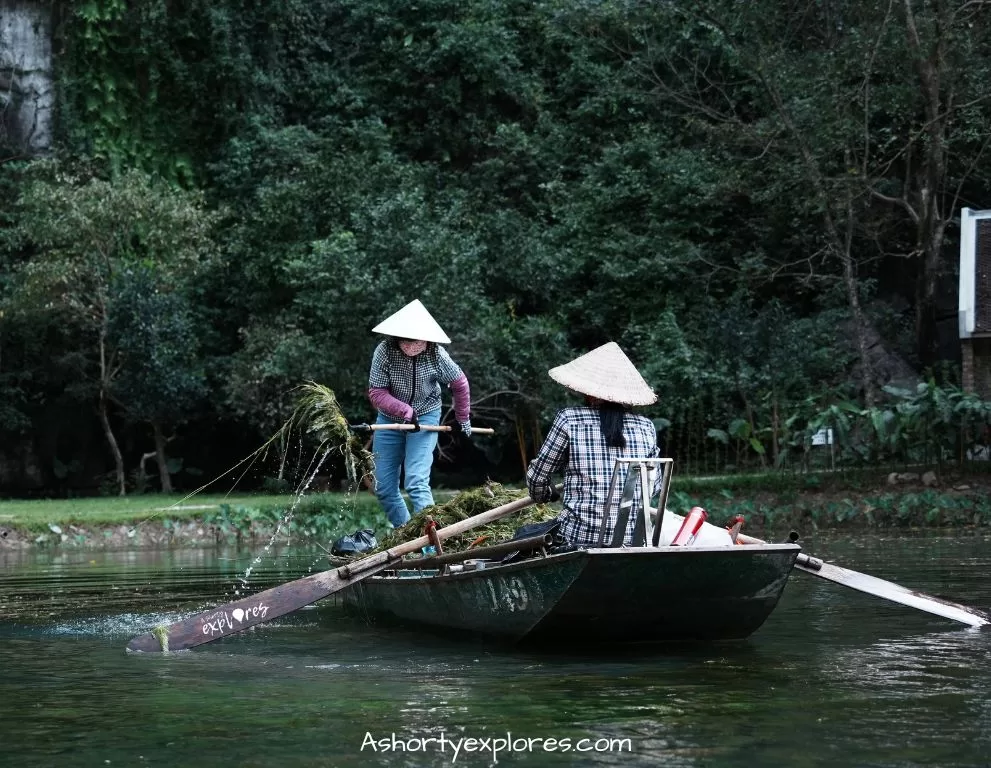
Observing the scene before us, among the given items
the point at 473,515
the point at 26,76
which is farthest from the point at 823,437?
the point at 26,76

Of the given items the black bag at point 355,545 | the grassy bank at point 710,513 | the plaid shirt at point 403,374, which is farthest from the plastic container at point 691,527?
the grassy bank at point 710,513

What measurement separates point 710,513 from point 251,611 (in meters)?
10.7

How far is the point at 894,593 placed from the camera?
6.97 m

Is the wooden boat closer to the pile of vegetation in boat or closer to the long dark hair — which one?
the long dark hair

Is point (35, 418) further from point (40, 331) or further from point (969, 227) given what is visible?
point (969, 227)

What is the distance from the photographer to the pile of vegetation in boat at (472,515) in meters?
8.88

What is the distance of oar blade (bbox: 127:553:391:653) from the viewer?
7.12m

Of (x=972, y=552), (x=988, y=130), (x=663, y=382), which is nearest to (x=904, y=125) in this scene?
(x=988, y=130)

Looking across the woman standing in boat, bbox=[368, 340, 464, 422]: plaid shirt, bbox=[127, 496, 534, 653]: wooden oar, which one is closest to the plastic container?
bbox=[127, 496, 534, 653]: wooden oar

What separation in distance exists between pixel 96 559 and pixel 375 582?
7.64 m

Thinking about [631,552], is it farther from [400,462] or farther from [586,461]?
[400,462]

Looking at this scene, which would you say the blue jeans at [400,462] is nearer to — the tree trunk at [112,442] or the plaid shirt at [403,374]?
the plaid shirt at [403,374]

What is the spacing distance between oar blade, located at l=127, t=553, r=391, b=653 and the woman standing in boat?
2.49m

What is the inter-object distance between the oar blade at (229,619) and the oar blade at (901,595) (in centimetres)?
251
